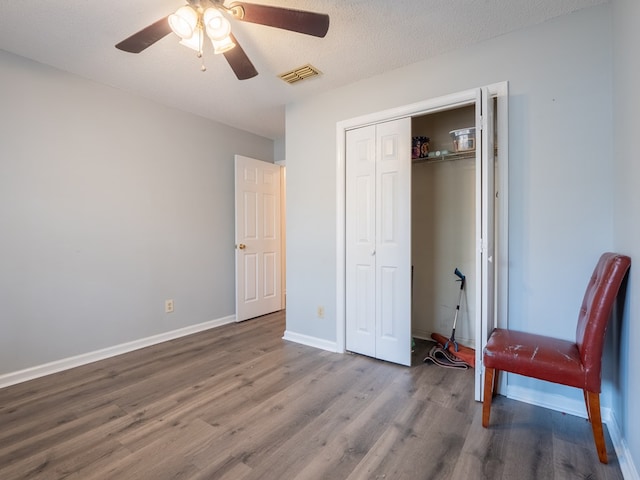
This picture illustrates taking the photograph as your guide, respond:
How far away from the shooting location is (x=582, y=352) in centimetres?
161

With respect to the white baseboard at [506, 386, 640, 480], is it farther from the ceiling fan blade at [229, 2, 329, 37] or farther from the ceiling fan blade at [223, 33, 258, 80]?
the ceiling fan blade at [223, 33, 258, 80]

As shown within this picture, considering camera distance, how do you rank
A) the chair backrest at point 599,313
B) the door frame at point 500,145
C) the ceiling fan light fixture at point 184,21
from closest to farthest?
the chair backrest at point 599,313 → the ceiling fan light fixture at point 184,21 → the door frame at point 500,145

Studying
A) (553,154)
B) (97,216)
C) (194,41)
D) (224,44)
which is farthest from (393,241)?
(97,216)

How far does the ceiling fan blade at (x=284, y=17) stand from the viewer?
59.8 inches

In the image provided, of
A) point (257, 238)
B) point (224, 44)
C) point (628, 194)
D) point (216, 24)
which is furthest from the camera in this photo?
point (257, 238)

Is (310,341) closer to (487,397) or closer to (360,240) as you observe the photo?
(360,240)

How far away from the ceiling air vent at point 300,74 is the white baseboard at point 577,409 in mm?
2793

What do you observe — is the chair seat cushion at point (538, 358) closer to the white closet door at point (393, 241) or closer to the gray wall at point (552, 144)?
the gray wall at point (552, 144)

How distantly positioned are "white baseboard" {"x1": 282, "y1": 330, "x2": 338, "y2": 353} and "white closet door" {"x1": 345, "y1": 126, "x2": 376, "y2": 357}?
0.54 ft

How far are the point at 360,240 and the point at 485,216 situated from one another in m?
1.12

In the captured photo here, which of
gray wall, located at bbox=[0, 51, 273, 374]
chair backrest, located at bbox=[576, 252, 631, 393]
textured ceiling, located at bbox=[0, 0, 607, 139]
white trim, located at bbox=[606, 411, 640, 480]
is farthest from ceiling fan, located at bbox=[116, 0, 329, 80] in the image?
white trim, located at bbox=[606, 411, 640, 480]

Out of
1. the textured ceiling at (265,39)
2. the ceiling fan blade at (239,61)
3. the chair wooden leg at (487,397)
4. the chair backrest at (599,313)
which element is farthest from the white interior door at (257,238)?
the chair backrest at (599,313)

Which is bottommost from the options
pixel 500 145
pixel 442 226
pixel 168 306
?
pixel 168 306

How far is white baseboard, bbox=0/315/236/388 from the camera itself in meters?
2.39
